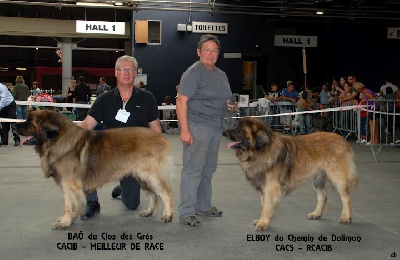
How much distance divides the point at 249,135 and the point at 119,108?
1571 millimetres

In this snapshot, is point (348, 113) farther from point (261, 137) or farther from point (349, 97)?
point (261, 137)

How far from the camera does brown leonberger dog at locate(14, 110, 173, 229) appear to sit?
4.66 metres

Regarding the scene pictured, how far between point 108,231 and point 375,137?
8.84 meters

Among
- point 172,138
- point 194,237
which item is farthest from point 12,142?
point 194,237

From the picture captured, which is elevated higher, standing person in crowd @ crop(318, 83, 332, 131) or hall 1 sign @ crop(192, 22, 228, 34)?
hall 1 sign @ crop(192, 22, 228, 34)

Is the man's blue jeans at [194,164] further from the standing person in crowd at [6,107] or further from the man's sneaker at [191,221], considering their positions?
the standing person in crowd at [6,107]

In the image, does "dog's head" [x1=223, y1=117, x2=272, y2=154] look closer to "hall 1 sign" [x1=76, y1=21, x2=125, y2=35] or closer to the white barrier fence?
the white barrier fence

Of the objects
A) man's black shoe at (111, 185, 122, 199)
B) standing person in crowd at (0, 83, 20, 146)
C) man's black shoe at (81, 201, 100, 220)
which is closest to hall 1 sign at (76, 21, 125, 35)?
standing person in crowd at (0, 83, 20, 146)

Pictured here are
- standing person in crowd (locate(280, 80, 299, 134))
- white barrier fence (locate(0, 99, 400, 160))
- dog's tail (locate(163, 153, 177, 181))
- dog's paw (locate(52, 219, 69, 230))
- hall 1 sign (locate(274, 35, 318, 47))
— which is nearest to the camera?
dog's paw (locate(52, 219, 69, 230))

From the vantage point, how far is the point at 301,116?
15141 millimetres

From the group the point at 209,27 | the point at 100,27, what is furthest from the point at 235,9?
the point at 100,27

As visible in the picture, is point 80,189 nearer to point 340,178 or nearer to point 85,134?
point 85,134

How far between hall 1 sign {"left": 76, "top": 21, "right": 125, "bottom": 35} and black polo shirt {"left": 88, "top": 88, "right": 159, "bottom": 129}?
13517 mm

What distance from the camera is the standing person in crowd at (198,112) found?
489cm
